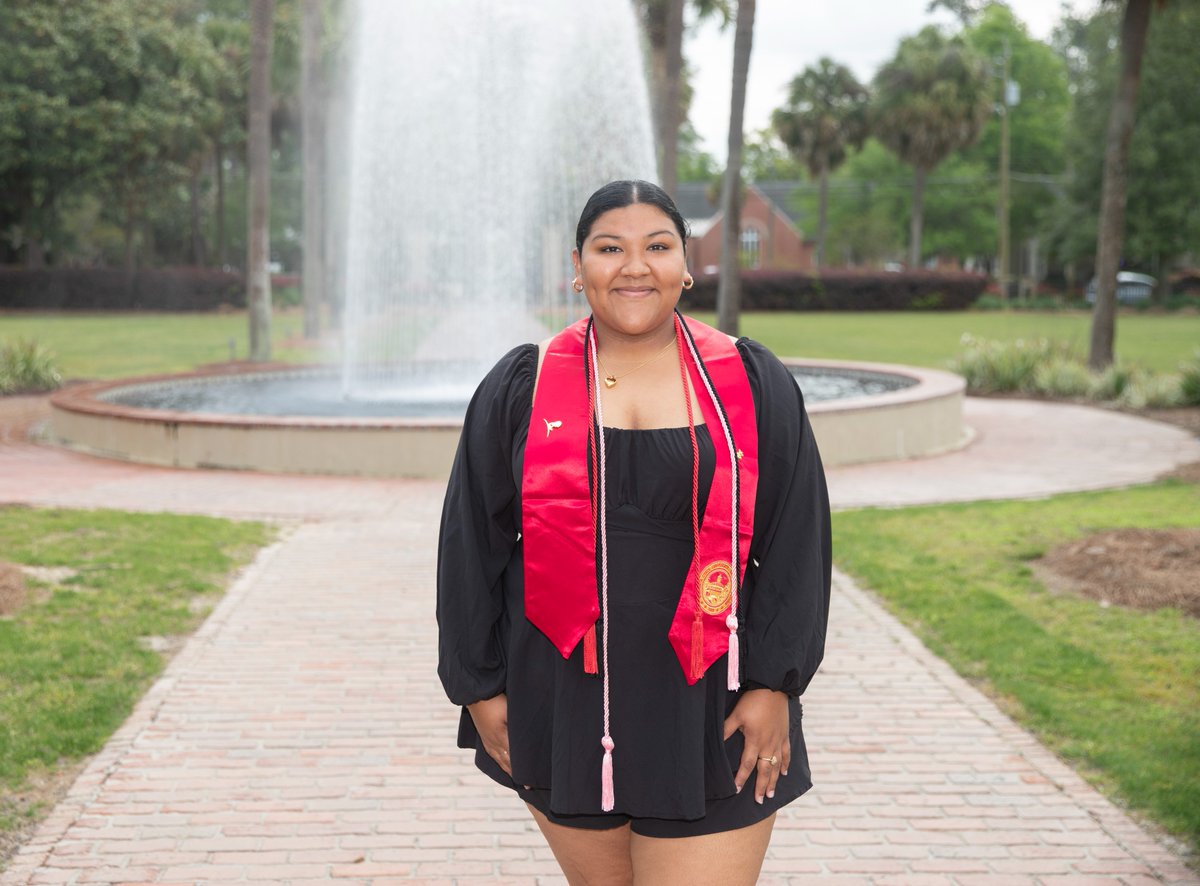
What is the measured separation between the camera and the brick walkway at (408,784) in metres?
3.79

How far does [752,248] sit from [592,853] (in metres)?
65.0

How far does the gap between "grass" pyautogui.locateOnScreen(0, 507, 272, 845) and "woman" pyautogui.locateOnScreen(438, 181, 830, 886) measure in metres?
2.45

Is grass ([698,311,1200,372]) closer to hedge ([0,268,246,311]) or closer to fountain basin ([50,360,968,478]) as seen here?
fountain basin ([50,360,968,478])

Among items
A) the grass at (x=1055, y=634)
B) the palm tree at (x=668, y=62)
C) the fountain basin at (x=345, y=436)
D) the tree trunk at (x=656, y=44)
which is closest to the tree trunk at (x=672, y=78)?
the palm tree at (x=668, y=62)

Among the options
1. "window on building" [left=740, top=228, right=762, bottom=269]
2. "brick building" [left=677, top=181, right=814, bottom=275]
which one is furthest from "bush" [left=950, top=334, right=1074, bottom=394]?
"window on building" [left=740, top=228, right=762, bottom=269]

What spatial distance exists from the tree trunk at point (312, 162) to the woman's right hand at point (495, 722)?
2496cm

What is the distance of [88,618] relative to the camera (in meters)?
6.40

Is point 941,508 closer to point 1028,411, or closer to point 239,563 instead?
point 239,563

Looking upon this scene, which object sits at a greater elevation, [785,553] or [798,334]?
[785,553]

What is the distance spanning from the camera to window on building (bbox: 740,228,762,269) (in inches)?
2571

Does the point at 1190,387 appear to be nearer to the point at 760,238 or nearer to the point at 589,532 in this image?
the point at 589,532

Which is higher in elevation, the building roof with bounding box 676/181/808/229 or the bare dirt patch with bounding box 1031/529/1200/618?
the building roof with bounding box 676/181/808/229

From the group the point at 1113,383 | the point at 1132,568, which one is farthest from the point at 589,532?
the point at 1113,383

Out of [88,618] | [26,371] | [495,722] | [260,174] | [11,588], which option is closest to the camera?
A: [495,722]
